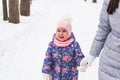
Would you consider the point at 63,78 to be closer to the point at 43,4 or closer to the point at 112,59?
the point at 112,59

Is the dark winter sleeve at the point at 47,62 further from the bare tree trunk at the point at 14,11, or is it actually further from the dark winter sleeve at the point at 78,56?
the bare tree trunk at the point at 14,11

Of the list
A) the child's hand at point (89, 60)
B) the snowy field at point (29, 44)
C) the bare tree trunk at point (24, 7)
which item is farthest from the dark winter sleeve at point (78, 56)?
the bare tree trunk at point (24, 7)

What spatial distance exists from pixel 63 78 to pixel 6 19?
6714 mm

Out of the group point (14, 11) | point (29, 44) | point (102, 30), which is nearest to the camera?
point (102, 30)

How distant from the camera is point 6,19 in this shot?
37.2 feet

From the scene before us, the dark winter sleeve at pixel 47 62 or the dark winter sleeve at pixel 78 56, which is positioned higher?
the dark winter sleeve at pixel 78 56

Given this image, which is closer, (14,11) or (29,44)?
(29,44)

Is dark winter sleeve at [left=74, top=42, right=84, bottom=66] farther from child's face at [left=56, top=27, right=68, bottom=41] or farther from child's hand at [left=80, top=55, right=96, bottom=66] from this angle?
child's hand at [left=80, top=55, right=96, bottom=66]

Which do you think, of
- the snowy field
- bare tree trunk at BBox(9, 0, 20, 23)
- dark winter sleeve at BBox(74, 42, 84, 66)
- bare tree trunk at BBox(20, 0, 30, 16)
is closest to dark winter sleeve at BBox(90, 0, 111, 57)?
dark winter sleeve at BBox(74, 42, 84, 66)

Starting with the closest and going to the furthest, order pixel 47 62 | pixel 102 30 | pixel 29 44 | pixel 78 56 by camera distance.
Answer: pixel 102 30 → pixel 78 56 → pixel 47 62 → pixel 29 44

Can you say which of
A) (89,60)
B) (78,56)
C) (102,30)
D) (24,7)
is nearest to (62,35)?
(78,56)

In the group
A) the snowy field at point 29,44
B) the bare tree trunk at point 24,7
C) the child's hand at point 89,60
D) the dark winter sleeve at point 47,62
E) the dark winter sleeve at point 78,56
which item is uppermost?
the child's hand at point 89,60

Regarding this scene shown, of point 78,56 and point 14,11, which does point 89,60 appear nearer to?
point 78,56

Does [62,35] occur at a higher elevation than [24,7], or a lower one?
higher
